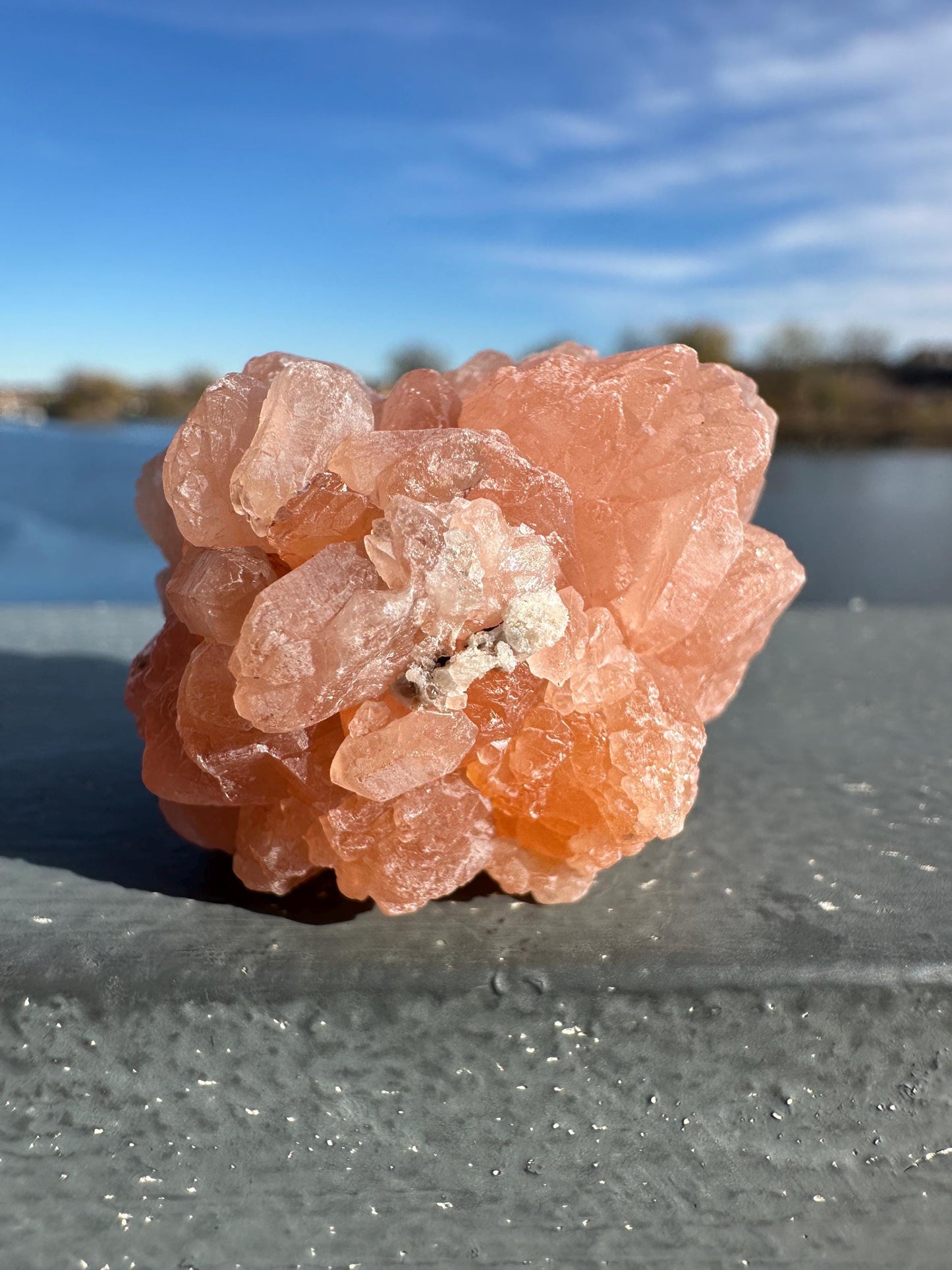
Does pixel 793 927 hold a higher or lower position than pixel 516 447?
lower

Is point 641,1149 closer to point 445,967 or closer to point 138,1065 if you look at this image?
point 445,967

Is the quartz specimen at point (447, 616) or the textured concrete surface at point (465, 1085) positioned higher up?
the quartz specimen at point (447, 616)

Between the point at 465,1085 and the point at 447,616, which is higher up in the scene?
the point at 447,616

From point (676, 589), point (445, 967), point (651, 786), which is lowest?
point (445, 967)

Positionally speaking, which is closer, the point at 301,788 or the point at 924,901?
the point at 301,788

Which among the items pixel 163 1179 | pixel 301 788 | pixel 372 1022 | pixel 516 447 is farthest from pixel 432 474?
pixel 163 1179
